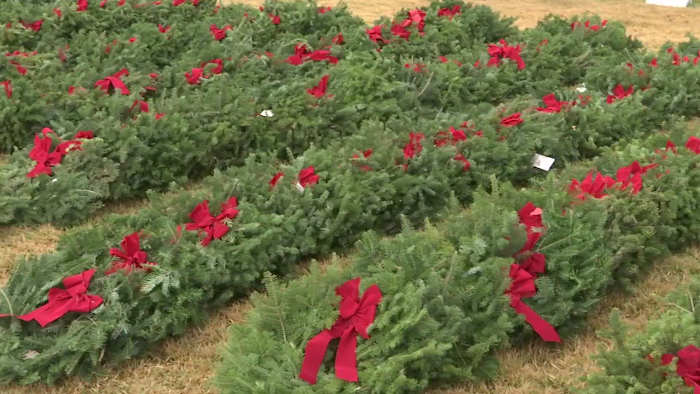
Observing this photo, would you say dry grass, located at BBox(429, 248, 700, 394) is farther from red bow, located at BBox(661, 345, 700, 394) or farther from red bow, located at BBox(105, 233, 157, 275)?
red bow, located at BBox(105, 233, 157, 275)

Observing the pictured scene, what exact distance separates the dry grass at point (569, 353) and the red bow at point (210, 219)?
1536mm

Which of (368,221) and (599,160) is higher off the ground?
(599,160)

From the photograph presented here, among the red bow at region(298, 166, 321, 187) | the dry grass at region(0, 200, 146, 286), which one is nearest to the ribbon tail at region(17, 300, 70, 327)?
the dry grass at region(0, 200, 146, 286)

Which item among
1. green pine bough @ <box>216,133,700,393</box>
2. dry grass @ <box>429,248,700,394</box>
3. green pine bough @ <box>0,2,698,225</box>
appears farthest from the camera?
green pine bough @ <box>0,2,698,225</box>

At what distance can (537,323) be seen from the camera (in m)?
3.77

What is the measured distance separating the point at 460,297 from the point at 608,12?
35.0 feet

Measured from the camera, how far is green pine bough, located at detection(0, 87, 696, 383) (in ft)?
12.3

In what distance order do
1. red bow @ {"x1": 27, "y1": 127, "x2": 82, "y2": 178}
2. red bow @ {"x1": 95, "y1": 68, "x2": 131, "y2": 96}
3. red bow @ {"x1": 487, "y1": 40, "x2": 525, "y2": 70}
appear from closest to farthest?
red bow @ {"x1": 27, "y1": 127, "x2": 82, "y2": 178}
red bow @ {"x1": 95, "y1": 68, "x2": 131, "y2": 96}
red bow @ {"x1": 487, "y1": 40, "x2": 525, "y2": 70}

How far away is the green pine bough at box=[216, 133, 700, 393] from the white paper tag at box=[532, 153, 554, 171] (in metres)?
1.10

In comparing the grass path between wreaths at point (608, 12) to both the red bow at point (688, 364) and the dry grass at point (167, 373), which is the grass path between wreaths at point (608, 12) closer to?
the red bow at point (688, 364)

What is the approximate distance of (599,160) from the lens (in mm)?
5188

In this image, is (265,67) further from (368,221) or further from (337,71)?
(368,221)

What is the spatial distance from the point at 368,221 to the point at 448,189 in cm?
68

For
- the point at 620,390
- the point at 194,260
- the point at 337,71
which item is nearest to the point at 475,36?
the point at 337,71
